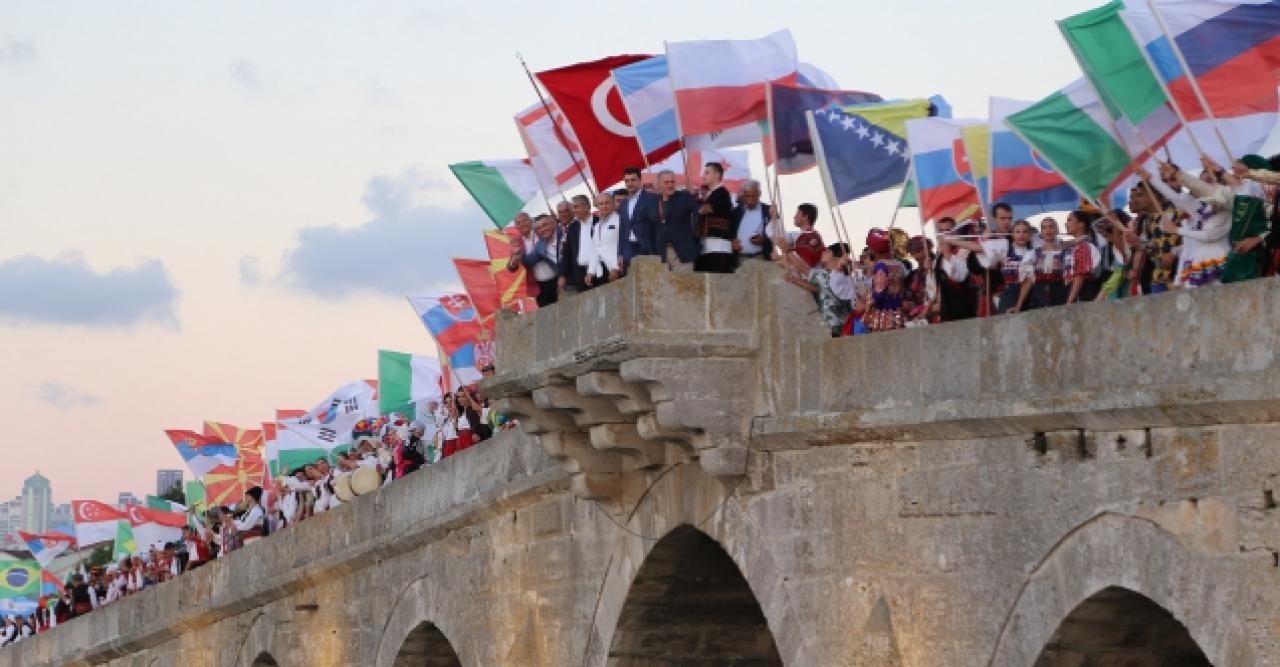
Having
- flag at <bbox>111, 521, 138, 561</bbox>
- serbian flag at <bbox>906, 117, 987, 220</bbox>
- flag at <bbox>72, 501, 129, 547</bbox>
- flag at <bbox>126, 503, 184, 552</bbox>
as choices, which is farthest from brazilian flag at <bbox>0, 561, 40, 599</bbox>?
serbian flag at <bbox>906, 117, 987, 220</bbox>

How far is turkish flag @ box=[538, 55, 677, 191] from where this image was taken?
17.0 meters

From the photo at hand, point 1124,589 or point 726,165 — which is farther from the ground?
point 726,165

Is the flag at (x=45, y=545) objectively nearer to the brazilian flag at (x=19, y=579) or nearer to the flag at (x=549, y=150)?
the brazilian flag at (x=19, y=579)

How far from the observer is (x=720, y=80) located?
15.8 meters

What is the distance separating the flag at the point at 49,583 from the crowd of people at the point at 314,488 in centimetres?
771

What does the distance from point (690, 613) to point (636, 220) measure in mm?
2936

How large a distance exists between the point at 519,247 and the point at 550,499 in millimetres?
1887

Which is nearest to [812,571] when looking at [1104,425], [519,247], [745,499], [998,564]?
[745,499]

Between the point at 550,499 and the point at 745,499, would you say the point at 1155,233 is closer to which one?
the point at 745,499

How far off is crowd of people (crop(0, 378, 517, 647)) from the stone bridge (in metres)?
1.36

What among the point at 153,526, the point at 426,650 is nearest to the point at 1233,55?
the point at 426,650

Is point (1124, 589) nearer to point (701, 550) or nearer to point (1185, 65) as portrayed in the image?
point (1185, 65)

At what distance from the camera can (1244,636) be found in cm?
1029

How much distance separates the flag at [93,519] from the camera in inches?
1658
